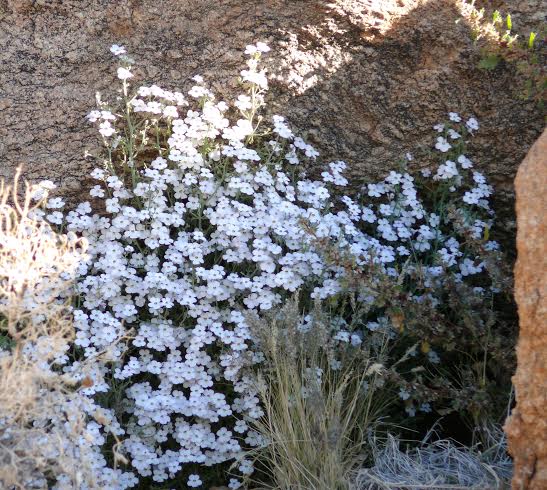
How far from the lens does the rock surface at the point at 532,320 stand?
2658mm

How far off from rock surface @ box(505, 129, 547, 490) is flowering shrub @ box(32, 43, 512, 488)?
0.80 m

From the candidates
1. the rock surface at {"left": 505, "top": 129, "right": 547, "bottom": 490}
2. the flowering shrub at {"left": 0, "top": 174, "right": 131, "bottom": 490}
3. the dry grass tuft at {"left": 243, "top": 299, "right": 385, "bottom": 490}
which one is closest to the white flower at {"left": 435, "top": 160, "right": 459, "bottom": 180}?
the dry grass tuft at {"left": 243, "top": 299, "right": 385, "bottom": 490}

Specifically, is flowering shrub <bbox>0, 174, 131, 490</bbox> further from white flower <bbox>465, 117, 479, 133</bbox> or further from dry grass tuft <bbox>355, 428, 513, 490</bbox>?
white flower <bbox>465, 117, 479, 133</bbox>

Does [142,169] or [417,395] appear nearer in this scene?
[417,395]

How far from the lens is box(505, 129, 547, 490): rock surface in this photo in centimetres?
266

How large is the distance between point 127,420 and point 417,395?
1155 millimetres

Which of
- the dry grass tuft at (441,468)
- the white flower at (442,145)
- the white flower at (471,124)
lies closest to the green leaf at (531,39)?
the white flower at (471,124)

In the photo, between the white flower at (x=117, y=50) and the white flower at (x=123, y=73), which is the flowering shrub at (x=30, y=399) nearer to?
the white flower at (x=123, y=73)

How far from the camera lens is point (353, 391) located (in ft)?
11.8

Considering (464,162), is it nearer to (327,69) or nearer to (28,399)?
(327,69)

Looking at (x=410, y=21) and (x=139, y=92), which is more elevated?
(x=410, y=21)

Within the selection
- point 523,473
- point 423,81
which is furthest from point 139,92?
point 523,473

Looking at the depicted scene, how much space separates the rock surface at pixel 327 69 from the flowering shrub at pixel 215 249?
0.13 m

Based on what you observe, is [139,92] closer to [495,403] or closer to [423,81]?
[423,81]
